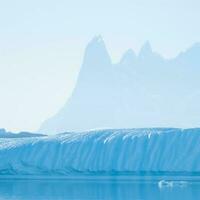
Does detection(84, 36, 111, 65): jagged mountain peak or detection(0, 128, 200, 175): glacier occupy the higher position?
detection(84, 36, 111, 65): jagged mountain peak

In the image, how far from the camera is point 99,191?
1576 inches

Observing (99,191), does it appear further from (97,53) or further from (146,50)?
(146,50)

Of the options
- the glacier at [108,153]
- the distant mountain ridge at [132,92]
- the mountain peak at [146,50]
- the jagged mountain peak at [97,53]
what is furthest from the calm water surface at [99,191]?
the mountain peak at [146,50]

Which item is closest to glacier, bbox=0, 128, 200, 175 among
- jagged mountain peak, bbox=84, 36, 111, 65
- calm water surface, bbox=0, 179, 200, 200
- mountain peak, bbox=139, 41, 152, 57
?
calm water surface, bbox=0, 179, 200, 200

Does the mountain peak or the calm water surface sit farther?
the mountain peak

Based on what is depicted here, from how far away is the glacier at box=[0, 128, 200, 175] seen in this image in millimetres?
52781

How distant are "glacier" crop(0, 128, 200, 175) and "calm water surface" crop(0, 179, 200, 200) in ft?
19.5

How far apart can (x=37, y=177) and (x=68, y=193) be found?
16497mm

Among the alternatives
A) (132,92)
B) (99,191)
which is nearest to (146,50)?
(132,92)

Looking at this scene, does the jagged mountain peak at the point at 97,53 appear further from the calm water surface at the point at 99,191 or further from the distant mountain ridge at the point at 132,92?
the calm water surface at the point at 99,191

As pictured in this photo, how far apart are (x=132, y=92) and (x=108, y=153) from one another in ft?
231

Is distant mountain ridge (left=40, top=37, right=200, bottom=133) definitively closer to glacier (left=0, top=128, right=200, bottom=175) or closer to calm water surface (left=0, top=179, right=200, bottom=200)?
→ glacier (left=0, top=128, right=200, bottom=175)

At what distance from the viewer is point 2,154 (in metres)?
57.5

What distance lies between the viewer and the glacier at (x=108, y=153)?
52.8 meters
